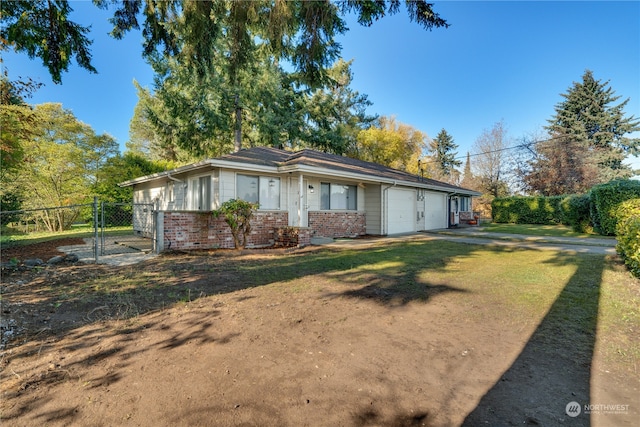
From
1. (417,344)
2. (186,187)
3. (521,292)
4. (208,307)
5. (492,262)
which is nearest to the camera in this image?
(417,344)

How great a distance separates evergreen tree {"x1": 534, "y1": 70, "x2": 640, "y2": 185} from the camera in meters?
27.6

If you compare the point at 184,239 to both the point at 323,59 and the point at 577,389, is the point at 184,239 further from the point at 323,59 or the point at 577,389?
the point at 577,389

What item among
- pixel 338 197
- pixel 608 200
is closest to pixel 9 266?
pixel 338 197

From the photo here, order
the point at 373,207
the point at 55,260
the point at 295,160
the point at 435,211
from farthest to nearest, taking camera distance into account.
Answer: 1. the point at 435,211
2. the point at 373,207
3. the point at 295,160
4. the point at 55,260

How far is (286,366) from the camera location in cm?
245

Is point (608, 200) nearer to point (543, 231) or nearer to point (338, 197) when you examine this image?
point (543, 231)

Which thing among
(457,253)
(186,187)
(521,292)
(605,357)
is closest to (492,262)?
(457,253)

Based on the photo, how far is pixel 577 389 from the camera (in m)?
2.17

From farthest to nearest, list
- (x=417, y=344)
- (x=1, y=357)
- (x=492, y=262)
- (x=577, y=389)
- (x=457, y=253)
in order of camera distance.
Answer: (x=457, y=253) < (x=492, y=262) < (x=417, y=344) < (x=1, y=357) < (x=577, y=389)

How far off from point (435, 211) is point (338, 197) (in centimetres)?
770

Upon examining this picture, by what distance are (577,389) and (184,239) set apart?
Result: 9059 mm

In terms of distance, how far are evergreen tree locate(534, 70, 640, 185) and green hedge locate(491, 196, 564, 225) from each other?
7368 mm
